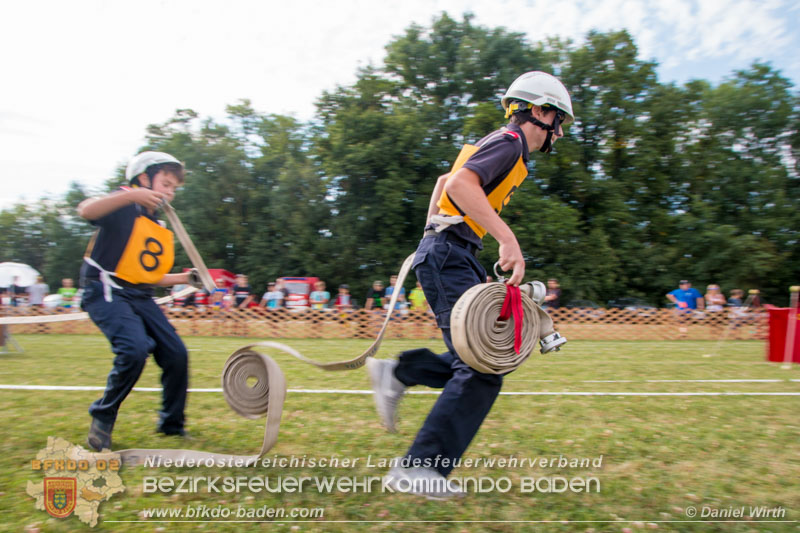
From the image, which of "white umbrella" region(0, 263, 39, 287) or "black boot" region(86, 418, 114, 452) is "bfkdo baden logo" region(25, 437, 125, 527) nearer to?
"black boot" region(86, 418, 114, 452)

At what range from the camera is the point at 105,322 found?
3463 mm

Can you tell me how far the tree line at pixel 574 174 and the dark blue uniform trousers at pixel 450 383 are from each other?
20.9 m

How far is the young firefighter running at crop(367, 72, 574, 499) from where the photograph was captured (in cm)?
271

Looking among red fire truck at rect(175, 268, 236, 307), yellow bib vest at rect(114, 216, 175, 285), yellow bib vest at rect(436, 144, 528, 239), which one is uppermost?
yellow bib vest at rect(436, 144, 528, 239)

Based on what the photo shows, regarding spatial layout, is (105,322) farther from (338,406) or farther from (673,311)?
(673,311)

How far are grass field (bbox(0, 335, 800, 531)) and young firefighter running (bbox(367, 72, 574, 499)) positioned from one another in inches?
9.0

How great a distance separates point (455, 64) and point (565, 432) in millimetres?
26094

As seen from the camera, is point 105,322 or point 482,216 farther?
point 105,322

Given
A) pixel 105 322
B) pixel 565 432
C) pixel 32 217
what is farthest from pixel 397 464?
pixel 32 217

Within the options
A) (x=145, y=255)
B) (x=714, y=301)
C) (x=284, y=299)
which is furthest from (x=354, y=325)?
(x=145, y=255)

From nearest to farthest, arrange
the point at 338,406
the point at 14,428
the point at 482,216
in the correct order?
the point at 482,216 → the point at 14,428 → the point at 338,406

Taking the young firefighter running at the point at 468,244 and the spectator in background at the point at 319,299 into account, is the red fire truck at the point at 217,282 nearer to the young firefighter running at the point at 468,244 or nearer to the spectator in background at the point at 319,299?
the spectator in background at the point at 319,299

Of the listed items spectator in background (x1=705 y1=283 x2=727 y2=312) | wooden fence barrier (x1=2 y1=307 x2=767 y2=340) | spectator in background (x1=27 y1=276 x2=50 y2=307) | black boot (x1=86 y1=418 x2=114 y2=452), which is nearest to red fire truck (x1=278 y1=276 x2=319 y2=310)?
wooden fence barrier (x1=2 y1=307 x2=767 y2=340)

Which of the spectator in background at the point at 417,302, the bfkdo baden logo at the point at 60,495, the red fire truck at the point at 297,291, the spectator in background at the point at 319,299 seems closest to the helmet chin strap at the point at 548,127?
the bfkdo baden logo at the point at 60,495
